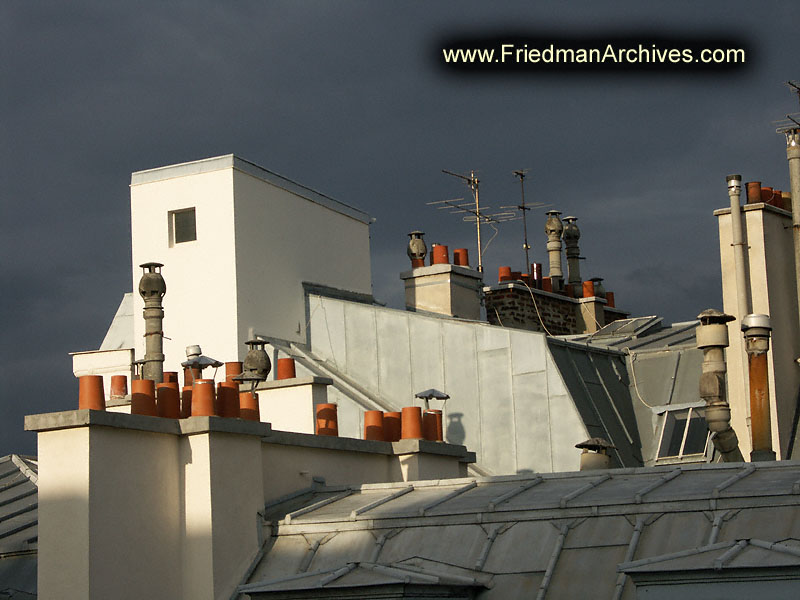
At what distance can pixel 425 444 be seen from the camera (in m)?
22.0

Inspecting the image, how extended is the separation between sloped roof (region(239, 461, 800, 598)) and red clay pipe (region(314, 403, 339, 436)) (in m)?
2.68

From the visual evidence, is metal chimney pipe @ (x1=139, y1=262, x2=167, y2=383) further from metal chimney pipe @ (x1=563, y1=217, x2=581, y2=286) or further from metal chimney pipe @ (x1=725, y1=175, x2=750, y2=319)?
metal chimney pipe @ (x1=563, y1=217, x2=581, y2=286)

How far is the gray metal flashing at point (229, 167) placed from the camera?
29844mm

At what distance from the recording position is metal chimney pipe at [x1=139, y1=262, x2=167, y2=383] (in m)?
24.8

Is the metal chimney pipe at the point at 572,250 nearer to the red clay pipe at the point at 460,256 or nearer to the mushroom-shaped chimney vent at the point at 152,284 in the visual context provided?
the red clay pipe at the point at 460,256

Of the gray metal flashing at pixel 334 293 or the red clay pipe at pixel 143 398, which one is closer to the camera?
the red clay pipe at pixel 143 398

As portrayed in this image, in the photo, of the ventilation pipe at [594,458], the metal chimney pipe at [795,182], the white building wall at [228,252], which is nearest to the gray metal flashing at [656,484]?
the ventilation pipe at [594,458]

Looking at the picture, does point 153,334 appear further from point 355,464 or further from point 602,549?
point 602,549

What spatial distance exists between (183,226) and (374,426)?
10286mm

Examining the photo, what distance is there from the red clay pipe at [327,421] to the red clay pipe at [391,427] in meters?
0.85

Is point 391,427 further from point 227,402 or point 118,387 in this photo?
point 118,387

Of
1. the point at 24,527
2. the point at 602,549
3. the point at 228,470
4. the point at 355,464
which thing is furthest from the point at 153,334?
the point at 602,549

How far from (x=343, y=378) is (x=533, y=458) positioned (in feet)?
15.6

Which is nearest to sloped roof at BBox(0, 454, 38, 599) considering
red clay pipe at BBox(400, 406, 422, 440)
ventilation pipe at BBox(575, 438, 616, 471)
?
red clay pipe at BBox(400, 406, 422, 440)
